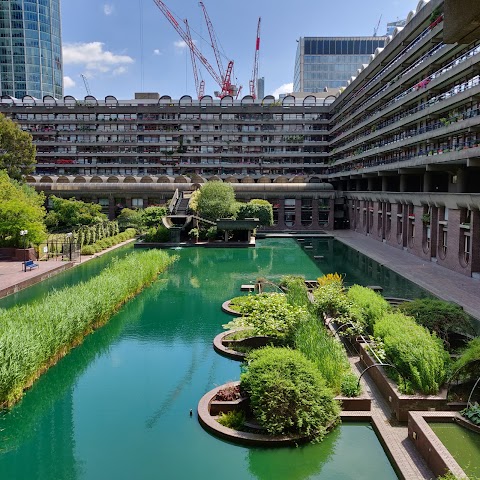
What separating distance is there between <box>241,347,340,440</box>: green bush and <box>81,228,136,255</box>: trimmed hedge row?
31436 mm

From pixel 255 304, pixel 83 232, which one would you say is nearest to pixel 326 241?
pixel 83 232

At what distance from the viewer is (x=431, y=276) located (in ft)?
102

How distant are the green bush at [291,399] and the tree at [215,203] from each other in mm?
39486

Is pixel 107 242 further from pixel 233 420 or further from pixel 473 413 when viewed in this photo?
pixel 473 413

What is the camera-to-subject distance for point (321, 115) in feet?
263

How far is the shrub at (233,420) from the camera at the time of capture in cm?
1220

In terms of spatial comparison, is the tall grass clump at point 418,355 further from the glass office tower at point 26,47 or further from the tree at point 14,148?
the glass office tower at point 26,47

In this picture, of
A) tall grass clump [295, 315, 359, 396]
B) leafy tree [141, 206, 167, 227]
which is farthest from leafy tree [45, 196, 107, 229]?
tall grass clump [295, 315, 359, 396]

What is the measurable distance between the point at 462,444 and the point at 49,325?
12312 millimetres

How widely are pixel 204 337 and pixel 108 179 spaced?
2148 inches

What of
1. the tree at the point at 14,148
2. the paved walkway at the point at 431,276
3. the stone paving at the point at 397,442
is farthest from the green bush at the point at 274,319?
the tree at the point at 14,148

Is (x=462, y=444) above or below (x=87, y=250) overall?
below

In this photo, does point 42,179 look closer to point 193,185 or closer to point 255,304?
point 193,185

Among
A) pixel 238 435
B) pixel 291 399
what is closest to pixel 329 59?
pixel 291 399
